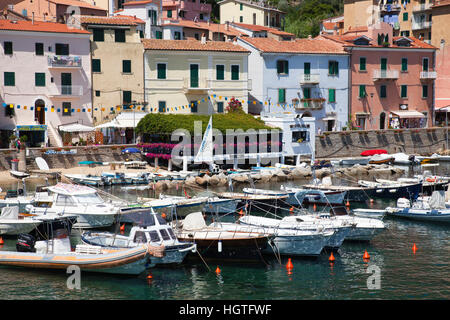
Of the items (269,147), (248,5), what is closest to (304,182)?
(269,147)

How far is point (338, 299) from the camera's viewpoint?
A: 26.5 metres

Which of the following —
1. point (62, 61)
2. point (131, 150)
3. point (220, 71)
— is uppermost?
point (62, 61)

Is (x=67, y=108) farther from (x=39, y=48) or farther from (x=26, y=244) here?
(x=26, y=244)

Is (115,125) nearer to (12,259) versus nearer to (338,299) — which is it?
(12,259)

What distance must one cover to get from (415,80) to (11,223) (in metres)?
52.9

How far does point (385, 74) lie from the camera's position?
73.4 meters

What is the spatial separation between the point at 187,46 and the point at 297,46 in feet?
39.8

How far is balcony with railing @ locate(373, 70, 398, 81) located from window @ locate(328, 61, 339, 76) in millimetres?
4641

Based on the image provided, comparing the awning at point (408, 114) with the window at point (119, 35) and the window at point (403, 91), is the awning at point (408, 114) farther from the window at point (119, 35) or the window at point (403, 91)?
the window at point (119, 35)

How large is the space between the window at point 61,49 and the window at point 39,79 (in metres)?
2.35

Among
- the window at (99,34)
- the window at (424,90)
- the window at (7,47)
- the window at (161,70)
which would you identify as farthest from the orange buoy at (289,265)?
the window at (424,90)

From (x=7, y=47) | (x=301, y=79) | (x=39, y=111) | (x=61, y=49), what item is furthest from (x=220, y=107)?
(x=7, y=47)

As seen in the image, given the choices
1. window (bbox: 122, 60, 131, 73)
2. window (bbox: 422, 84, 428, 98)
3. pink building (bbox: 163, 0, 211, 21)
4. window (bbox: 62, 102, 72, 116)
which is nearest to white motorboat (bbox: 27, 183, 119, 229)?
window (bbox: 62, 102, 72, 116)

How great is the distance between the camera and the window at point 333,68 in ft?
232
